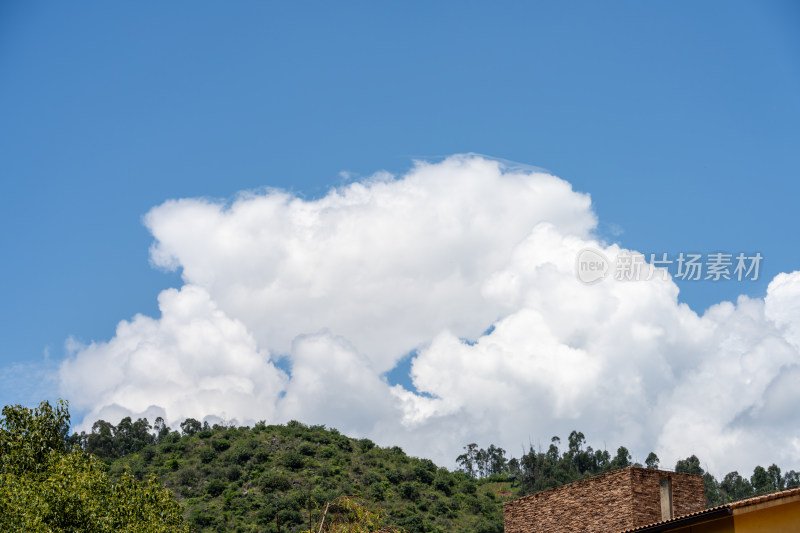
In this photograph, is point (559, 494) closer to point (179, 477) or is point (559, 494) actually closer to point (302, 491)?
point (302, 491)

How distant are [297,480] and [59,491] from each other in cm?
7286

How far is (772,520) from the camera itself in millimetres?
20938

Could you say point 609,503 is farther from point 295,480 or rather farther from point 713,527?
point 295,480

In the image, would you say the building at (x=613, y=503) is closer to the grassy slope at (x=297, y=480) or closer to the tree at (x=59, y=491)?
the tree at (x=59, y=491)

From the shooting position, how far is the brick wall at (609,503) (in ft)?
103

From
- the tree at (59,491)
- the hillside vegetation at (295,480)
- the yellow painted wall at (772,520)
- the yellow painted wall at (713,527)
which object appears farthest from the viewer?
the hillside vegetation at (295,480)

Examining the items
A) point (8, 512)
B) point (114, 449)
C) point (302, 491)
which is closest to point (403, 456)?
point (302, 491)

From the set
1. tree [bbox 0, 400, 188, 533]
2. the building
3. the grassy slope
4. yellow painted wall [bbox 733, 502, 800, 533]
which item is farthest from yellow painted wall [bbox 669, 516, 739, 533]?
the grassy slope

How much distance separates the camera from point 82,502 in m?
28.4

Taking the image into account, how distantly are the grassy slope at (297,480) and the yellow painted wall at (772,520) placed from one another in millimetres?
60217

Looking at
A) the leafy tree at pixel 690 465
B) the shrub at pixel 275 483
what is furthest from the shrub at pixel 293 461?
the leafy tree at pixel 690 465

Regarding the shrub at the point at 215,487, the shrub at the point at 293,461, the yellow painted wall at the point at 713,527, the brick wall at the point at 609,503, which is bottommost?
the yellow painted wall at the point at 713,527

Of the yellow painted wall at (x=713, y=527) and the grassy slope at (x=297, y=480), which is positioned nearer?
the yellow painted wall at (x=713, y=527)

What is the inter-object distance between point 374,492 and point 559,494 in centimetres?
6584
